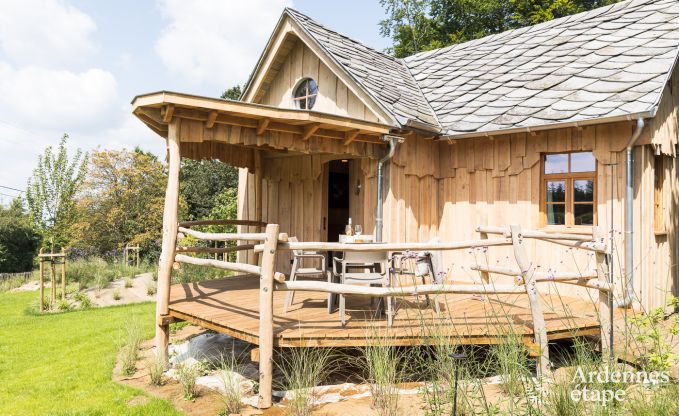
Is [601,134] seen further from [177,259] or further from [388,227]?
[177,259]

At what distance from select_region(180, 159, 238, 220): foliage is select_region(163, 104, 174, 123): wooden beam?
15.8 meters

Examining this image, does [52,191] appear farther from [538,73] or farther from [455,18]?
[455,18]

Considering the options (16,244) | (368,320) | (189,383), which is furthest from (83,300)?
(16,244)

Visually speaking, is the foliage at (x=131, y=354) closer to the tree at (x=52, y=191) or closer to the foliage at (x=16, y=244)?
the tree at (x=52, y=191)

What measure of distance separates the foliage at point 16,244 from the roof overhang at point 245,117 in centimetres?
1886

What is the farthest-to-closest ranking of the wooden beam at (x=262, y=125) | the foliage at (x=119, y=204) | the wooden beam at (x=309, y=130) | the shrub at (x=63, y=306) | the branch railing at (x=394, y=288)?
the foliage at (x=119, y=204), the shrub at (x=63, y=306), the wooden beam at (x=309, y=130), the wooden beam at (x=262, y=125), the branch railing at (x=394, y=288)

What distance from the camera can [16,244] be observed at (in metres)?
21.6

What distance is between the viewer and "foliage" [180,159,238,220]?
21.3 meters

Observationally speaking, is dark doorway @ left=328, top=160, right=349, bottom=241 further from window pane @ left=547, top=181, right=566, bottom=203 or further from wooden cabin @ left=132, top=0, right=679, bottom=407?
window pane @ left=547, top=181, right=566, bottom=203

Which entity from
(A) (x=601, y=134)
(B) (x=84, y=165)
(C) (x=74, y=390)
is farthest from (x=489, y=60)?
(B) (x=84, y=165)

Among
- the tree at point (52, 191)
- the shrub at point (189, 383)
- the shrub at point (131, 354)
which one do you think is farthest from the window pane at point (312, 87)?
the tree at point (52, 191)

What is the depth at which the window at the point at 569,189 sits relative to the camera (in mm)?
7152

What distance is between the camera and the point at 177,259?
609 centimetres

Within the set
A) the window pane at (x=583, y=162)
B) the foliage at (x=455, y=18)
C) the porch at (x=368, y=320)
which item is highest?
the foliage at (x=455, y=18)
